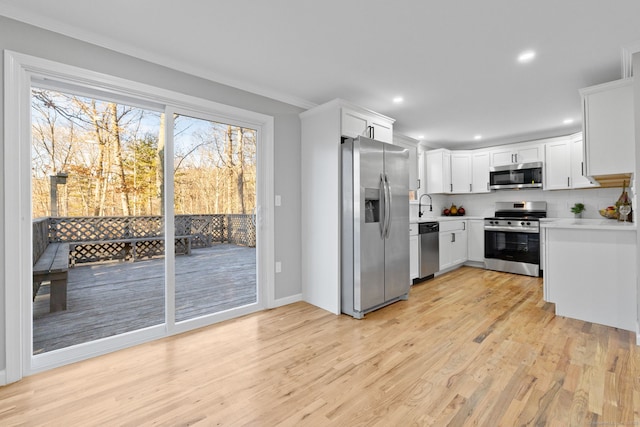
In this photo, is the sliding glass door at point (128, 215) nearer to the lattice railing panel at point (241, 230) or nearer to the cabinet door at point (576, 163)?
the lattice railing panel at point (241, 230)

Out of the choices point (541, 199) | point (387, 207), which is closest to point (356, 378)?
point (387, 207)

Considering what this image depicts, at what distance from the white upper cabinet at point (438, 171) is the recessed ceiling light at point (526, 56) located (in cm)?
306

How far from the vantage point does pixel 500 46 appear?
2.32m

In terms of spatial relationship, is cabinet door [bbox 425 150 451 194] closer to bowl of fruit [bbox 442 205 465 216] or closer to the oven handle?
bowl of fruit [bbox 442 205 465 216]

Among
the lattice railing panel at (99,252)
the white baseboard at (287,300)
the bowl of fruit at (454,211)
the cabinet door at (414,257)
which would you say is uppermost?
the bowl of fruit at (454,211)

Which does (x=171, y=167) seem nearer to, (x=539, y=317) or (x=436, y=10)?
(x=436, y=10)

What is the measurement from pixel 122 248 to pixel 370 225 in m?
2.49

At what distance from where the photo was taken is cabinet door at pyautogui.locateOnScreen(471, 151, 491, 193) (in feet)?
18.0

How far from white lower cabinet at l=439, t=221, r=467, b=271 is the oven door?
362 millimetres

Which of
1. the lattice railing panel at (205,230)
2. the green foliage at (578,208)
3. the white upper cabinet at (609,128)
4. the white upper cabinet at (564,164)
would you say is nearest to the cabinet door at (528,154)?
the white upper cabinet at (564,164)

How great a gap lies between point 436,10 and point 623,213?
309cm

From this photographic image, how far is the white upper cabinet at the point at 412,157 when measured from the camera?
467 centimetres

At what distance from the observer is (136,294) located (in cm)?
334

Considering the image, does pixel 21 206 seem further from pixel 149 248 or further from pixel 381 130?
pixel 381 130
